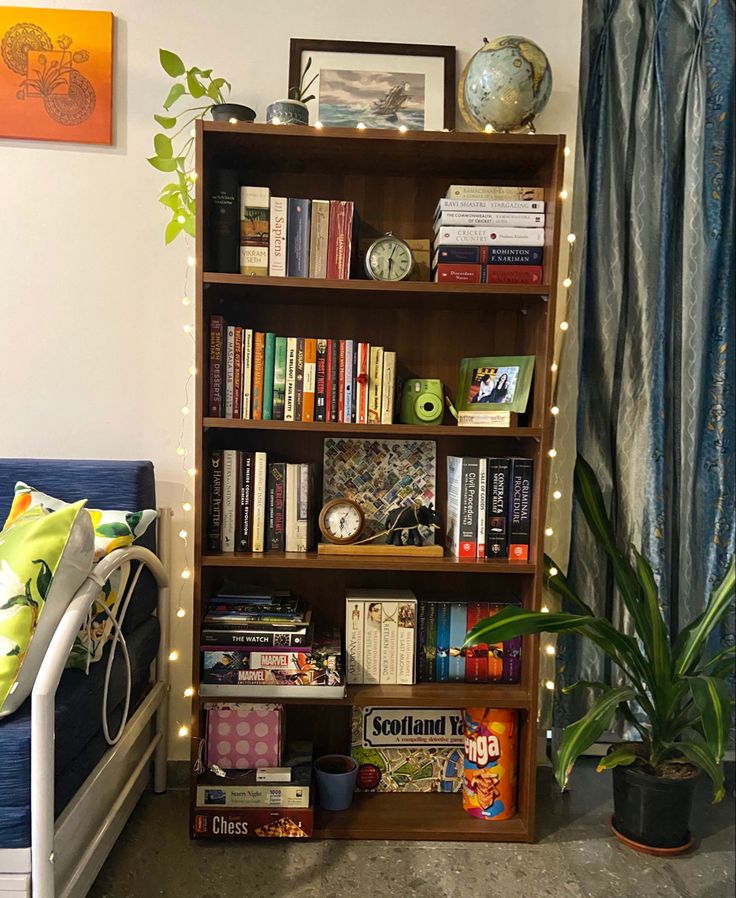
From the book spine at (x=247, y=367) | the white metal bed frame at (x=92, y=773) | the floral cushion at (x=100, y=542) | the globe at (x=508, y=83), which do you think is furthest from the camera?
the book spine at (x=247, y=367)

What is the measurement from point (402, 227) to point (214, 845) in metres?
1.57

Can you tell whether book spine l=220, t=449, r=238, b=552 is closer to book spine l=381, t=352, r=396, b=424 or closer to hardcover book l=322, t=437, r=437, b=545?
hardcover book l=322, t=437, r=437, b=545

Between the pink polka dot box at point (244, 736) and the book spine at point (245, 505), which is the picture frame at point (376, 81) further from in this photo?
the pink polka dot box at point (244, 736)

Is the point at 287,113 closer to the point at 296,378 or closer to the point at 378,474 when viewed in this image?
the point at 296,378

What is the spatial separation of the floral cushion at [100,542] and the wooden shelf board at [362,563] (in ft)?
0.64

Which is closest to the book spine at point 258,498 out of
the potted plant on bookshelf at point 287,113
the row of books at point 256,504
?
the row of books at point 256,504

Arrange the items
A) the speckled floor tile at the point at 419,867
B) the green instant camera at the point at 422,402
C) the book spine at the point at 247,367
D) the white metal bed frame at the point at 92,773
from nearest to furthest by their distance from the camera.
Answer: the white metal bed frame at the point at 92,773, the speckled floor tile at the point at 419,867, the book spine at the point at 247,367, the green instant camera at the point at 422,402

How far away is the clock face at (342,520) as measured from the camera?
5.74ft

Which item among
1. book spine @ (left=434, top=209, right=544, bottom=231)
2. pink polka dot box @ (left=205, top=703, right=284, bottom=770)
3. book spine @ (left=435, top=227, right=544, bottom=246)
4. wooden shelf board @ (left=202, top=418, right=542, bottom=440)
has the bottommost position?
pink polka dot box @ (left=205, top=703, right=284, bottom=770)

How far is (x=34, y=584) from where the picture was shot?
124 centimetres

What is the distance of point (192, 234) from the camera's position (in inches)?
72.9

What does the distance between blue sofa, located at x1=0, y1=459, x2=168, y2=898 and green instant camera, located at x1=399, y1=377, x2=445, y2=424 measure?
663mm

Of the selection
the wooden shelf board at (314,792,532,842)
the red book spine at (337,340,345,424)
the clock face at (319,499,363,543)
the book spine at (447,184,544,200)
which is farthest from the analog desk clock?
the book spine at (447,184,544,200)

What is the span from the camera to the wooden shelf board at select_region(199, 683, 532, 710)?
1.68 metres
